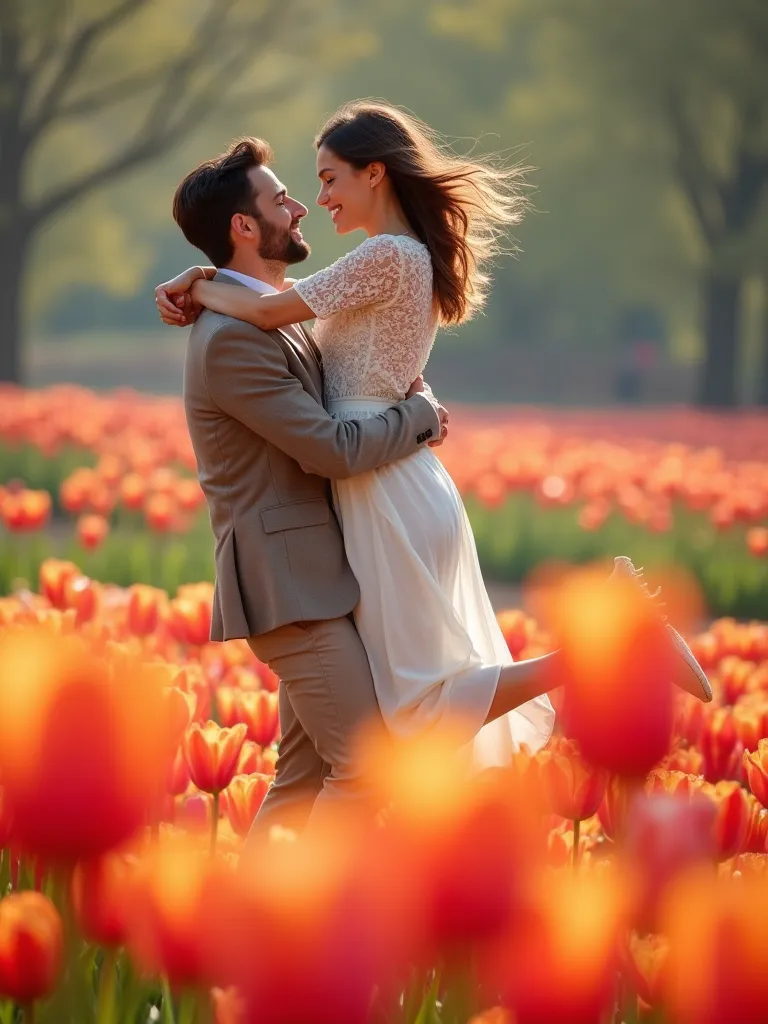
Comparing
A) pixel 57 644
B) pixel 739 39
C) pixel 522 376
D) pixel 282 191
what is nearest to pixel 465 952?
pixel 57 644

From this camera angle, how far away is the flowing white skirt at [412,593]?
3002 millimetres

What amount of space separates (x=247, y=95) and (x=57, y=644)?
22390 millimetres

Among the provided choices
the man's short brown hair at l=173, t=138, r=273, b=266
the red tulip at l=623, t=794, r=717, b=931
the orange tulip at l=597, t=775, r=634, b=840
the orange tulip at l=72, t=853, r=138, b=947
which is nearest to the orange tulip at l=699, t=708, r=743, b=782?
the orange tulip at l=597, t=775, r=634, b=840

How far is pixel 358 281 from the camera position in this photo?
311 centimetres

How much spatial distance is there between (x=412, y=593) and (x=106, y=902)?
165cm

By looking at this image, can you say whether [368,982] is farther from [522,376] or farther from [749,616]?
[522,376]

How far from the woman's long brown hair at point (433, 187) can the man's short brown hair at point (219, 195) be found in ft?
0.62

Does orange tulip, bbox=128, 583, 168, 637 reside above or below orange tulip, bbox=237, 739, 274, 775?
below

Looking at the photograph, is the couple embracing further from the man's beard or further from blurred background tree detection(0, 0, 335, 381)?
blurred background tree detection(0, 0, 335, 381)

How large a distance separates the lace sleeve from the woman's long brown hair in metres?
0.18

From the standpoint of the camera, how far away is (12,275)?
825 inches

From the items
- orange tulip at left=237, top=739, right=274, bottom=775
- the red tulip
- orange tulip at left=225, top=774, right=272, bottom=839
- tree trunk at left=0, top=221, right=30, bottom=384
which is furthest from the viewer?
tree trunk at left=0, top=221, right=30, bottom=384

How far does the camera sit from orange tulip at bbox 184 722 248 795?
2.55 m

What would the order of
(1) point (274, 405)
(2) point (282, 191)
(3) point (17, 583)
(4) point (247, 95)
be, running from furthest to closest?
1. (4) point (247, 95)
2. (3) point (17, 583)
3. (2) point (282, 191)
4. (1) point (274, 405)
